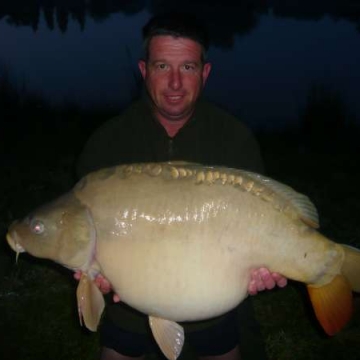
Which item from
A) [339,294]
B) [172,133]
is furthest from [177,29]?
[339,294]

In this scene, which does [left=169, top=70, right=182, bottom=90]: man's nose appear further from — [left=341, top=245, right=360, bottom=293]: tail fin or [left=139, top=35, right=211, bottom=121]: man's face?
[left=341, top=245, right=360, bottom=293]: tail fin

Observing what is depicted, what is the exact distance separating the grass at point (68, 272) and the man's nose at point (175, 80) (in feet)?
4.47

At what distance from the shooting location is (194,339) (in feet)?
6.49

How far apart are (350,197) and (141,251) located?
3.06 meters

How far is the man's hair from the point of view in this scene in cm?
179

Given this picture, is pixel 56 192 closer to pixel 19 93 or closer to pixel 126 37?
pixel 19 93

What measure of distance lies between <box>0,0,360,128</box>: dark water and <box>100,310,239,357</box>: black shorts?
13.7 ft

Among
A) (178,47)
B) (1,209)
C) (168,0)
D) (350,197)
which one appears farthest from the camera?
(168,0)

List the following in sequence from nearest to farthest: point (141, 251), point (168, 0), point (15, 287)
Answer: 1. point (141, 251)
2. point (15, 287)
3. point (168, 0)

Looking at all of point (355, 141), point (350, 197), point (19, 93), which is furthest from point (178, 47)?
point (19, 93)

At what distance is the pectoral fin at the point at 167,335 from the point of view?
1597mm

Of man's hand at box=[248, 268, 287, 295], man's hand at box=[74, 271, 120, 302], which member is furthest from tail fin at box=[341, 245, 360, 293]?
man's hand at box=[74, 271, 120, 302]

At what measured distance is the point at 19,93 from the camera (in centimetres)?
736

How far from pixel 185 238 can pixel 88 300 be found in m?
0.38
